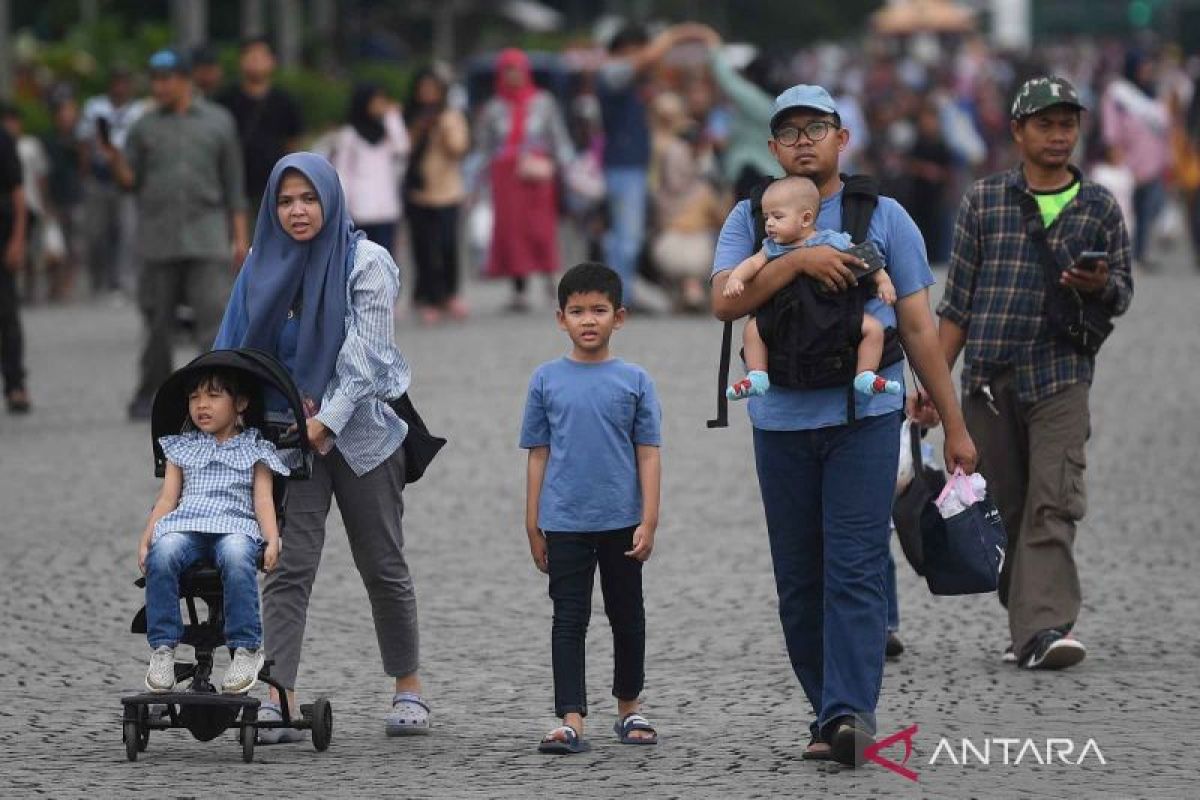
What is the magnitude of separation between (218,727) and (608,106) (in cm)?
1424

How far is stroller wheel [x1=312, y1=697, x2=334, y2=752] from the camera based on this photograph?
7.23 meters

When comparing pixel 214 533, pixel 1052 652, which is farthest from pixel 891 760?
pixel 214 533

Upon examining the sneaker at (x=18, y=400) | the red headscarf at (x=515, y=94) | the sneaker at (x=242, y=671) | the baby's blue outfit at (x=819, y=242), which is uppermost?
the red headscarf at (x=515, y=94)

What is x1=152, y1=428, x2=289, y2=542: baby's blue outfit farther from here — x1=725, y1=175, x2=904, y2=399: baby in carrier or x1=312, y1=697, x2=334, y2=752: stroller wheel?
x1=725, y1=175, x2=904, y2=399: baby in carrier

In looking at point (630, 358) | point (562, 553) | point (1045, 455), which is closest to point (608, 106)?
point (630, 358)

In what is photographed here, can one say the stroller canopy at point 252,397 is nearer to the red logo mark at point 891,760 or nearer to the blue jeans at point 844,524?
the blue jeans at point 844,524

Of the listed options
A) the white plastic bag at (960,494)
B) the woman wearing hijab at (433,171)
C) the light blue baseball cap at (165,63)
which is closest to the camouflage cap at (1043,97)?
the white plastic bag at (960,494)

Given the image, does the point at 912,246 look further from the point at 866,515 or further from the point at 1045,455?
the point at 1045,455

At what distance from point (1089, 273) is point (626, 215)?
12.4m

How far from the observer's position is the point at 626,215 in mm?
20578

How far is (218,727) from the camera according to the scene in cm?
708

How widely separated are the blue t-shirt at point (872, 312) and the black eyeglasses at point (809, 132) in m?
0.17

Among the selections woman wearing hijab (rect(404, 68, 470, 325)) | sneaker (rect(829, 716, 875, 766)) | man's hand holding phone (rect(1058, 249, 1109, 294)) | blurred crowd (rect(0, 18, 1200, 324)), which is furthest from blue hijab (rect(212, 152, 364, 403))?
woman wearing hijab (rect(404, 68, 470, 325))

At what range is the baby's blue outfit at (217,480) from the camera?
7.11 metres
